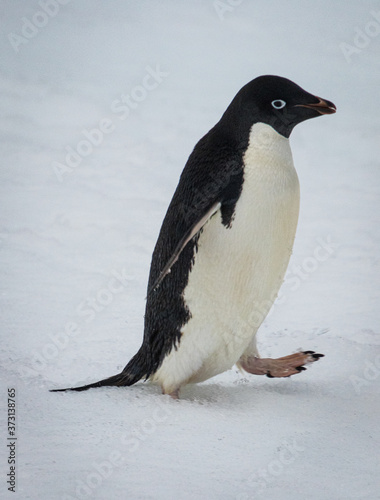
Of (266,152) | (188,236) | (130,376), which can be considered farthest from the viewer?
(130,376)

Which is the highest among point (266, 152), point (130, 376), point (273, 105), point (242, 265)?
point (273, 105)

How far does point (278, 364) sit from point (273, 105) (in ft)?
2.03

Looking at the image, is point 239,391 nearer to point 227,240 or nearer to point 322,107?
point 227,240

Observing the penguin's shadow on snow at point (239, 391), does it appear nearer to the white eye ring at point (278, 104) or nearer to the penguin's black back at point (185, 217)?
the penguin's black back at point (185, 217)

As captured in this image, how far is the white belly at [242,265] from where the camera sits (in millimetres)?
1589

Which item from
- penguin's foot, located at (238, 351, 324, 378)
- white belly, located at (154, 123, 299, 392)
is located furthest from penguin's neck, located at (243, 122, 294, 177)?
penguin's foot, located at (238, 351, 324, 378)

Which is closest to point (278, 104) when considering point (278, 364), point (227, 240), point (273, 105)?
point (273, 105)

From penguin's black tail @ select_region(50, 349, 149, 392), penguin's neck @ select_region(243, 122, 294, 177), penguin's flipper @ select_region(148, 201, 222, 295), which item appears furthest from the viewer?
penguin's black tail @ select_region(50, 349, 149, 392)

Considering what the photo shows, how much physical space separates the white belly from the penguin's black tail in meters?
0.05

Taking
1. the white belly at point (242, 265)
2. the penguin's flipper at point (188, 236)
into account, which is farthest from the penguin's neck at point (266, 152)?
the penguin's flipper at point (188, 236)

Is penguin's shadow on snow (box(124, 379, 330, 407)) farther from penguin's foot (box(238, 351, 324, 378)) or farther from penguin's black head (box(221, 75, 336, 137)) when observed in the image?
penguin's black head (box(221, 75, 336, 137))

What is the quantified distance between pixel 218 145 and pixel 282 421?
2.02 feet

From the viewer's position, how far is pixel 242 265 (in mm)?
1604

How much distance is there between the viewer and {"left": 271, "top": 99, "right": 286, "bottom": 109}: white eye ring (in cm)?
165
